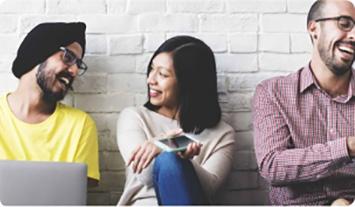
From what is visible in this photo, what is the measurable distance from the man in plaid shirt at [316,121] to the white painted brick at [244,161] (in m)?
0.22

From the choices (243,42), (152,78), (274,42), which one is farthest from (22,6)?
(274,42)

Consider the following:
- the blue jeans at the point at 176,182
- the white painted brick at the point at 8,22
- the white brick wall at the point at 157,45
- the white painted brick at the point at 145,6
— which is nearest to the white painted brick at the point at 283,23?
the white brick wall at the point at 157,45

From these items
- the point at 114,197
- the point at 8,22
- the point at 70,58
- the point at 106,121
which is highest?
the point at 8,22

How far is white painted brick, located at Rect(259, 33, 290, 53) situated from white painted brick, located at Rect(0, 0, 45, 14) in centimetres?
71

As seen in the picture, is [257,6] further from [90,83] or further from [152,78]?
[90,83]

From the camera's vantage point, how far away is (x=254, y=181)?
79.7 inches

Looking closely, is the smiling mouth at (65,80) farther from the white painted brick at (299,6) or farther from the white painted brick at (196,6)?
the white painted brick at (299,6)

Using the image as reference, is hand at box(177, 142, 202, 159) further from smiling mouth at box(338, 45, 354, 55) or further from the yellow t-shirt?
smiling mouth at box(338, 45, 354, 55)

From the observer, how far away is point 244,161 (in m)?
2.02

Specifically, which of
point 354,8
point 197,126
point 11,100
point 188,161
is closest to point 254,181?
point 197,126

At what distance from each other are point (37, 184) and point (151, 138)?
0.33 metres

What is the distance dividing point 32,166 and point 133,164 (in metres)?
0.27

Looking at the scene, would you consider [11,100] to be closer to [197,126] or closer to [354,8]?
[197,126]

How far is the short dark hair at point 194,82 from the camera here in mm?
1837
